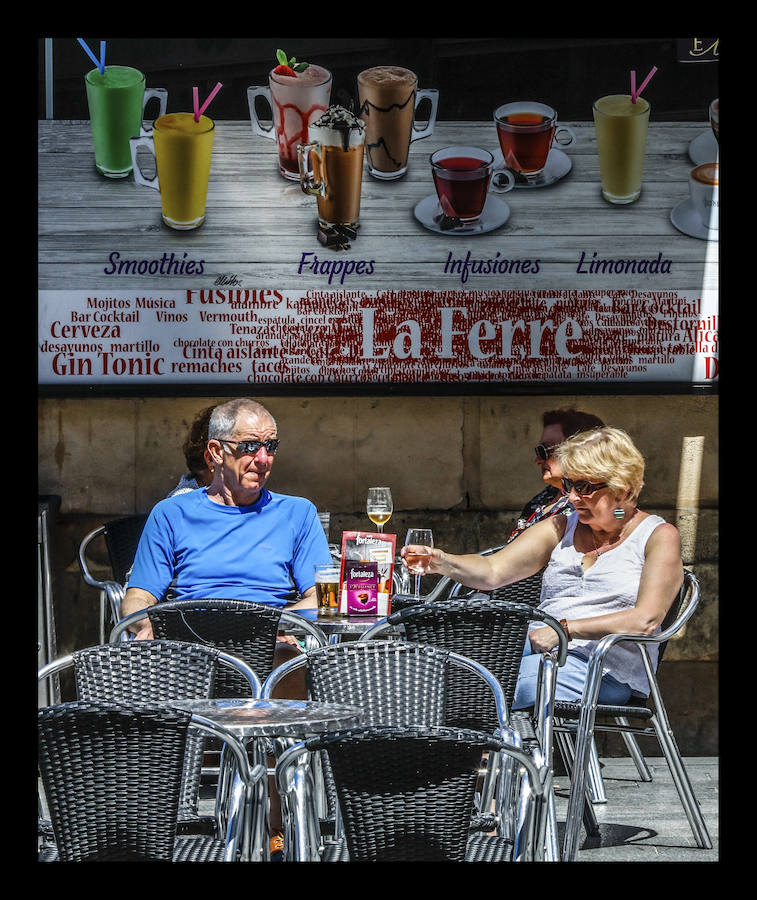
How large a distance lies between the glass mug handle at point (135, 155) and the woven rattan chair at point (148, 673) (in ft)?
9.48

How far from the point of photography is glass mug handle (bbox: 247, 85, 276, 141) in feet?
20.0

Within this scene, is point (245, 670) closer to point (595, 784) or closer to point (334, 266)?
point (595, 784)

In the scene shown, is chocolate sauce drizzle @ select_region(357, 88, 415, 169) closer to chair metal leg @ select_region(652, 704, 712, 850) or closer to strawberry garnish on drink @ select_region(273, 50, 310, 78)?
strawberry garnish on drink @ select_region(273, 50, 310, 78)

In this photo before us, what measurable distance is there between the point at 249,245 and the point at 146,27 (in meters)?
1.51

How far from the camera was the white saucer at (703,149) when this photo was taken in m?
A: 6.25

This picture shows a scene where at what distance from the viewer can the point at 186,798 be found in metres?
3.94

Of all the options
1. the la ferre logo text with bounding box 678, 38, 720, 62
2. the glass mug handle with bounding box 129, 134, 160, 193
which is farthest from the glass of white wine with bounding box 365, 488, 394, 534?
the la ferre logo text with bounding box 678, 38, 720, 62

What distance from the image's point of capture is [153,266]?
239 inches

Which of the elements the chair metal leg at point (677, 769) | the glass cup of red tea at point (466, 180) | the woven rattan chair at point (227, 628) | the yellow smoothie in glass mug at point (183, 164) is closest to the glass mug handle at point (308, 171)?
the yellow smoothie in glass mug at point (183, 164)

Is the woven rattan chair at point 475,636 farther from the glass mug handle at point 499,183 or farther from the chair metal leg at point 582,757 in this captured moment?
the glass mug handle at point 499,183

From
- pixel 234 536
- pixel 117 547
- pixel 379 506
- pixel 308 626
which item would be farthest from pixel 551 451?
pixel 308 626

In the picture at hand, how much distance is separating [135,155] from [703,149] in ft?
8.26

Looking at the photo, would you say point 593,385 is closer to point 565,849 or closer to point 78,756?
point 565,849

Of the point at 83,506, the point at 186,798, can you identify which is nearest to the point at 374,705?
the point at 186,798
